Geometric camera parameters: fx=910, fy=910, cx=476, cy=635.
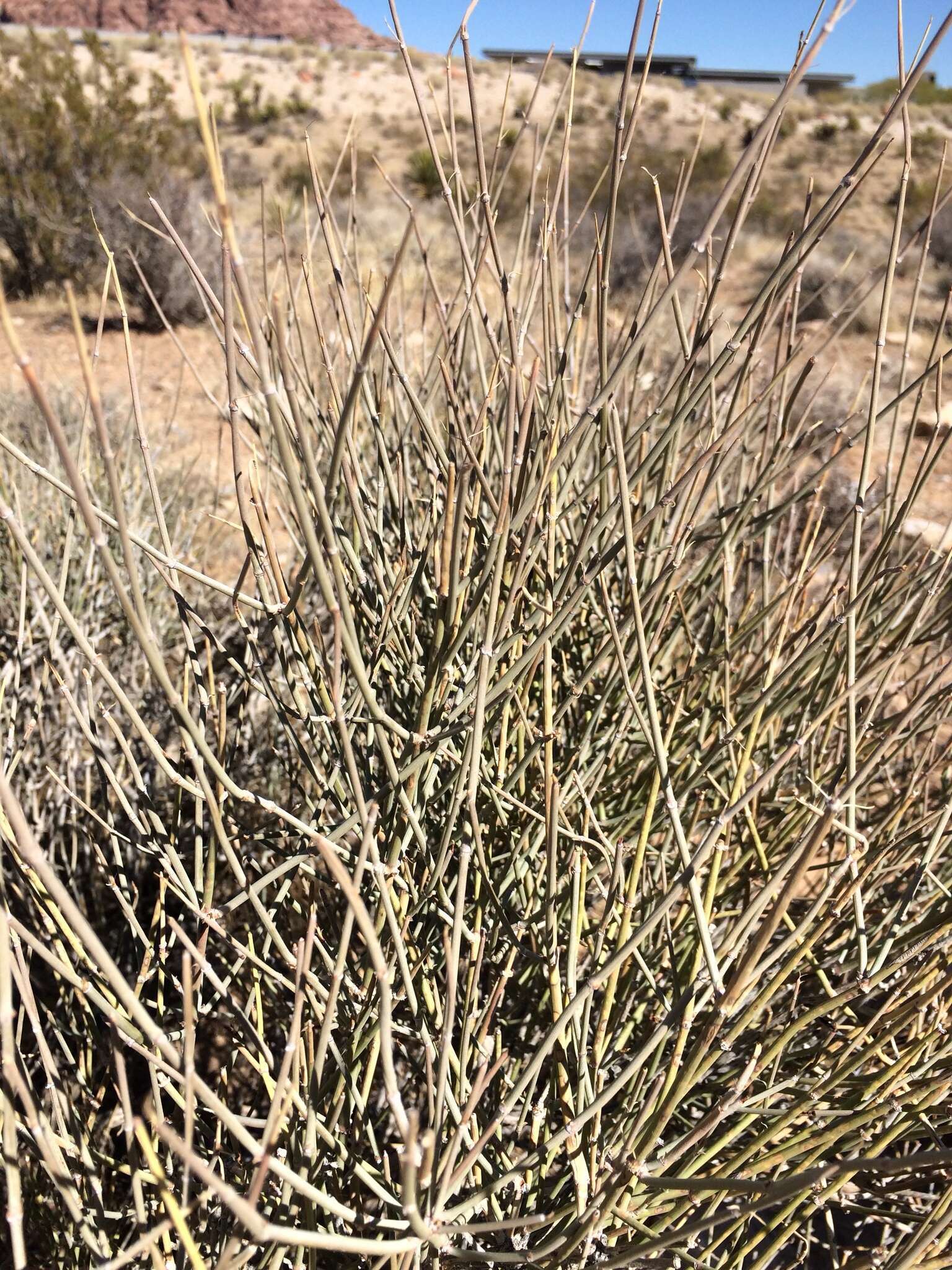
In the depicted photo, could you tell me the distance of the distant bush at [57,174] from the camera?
5617 mm

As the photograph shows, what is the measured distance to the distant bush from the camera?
5.62m

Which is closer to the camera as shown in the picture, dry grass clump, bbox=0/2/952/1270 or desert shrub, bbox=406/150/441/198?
dry grass clump, bbox=0/2/952/1270

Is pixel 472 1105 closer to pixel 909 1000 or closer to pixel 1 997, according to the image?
pixel 1 997

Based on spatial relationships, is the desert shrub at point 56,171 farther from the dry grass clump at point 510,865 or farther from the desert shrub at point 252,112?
the desert shrub at point 252,112

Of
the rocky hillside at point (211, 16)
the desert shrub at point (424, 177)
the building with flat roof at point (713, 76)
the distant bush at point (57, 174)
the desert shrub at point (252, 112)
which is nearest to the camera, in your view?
the distant bush at point (57, 174)

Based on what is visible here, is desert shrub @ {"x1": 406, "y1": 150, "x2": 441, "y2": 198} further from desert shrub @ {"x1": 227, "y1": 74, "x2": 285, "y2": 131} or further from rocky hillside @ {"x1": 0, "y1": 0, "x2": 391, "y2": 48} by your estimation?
rocky hillside @ {"x1": 0, "y1": 0, "x2": 391, "y2": 48}

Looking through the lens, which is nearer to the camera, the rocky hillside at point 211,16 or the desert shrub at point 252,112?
the desert shrub at point 252,112

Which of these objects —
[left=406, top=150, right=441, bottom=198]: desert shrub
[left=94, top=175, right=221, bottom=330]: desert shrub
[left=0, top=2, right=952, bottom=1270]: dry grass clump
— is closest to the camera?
[left=0, top=2, right=952, bottom=1270]: dry grass clump

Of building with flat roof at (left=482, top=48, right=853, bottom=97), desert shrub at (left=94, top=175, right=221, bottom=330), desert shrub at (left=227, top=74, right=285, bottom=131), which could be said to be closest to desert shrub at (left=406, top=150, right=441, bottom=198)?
desert shrub at (left=94, top=175, right=221, bottom=330)

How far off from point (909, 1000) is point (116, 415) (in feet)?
11.0

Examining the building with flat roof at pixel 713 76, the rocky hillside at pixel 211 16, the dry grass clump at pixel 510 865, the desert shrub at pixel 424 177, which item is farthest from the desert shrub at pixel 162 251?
the rocky hillside at pixel 211 16

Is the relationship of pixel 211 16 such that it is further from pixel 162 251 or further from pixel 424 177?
pixel 162 251

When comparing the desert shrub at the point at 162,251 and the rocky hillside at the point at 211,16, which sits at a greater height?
the rocky hillside at the point at 211,16

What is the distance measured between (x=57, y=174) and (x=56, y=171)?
18 mm
